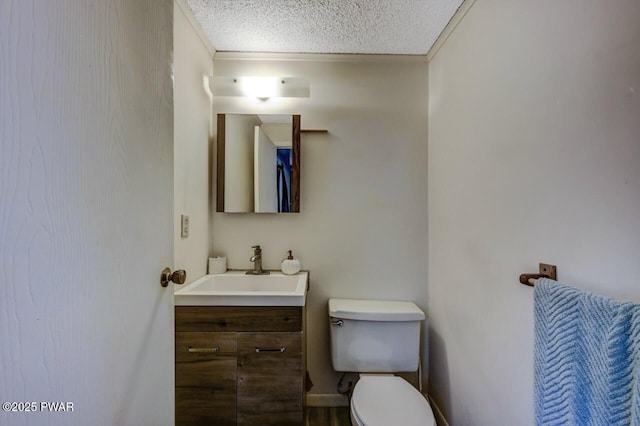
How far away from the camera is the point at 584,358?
24.5 inches

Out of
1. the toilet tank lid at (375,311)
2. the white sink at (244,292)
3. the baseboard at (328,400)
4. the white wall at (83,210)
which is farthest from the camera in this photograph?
the baseboard at (328,400)

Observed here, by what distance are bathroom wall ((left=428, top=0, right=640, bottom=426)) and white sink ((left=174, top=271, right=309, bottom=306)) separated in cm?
80

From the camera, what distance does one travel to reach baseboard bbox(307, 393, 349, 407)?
1.79m

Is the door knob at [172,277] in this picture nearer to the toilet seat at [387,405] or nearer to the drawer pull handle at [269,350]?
the drawer pull handle at [269,350]

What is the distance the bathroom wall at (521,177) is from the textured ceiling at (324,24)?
173 mm

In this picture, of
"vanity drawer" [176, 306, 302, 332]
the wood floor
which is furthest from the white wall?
the wood floor

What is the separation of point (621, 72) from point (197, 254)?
177 centimetres

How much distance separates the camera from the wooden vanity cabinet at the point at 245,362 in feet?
4.27

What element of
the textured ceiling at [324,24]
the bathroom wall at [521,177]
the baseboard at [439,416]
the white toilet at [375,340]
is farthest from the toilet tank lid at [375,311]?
the textured ceiling at [324,24]

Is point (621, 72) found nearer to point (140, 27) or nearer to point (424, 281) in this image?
point (140, 27)

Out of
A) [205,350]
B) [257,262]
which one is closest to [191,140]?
[257,262]

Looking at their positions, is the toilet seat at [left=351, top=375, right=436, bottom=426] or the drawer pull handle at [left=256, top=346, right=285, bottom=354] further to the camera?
the drawer pull handle at [left=256, top=346, right=285, bottom=354]

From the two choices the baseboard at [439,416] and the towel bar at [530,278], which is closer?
the towel bar at [530,278]

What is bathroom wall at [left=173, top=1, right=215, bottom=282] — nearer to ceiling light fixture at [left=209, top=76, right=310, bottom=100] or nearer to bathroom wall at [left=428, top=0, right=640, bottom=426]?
ceiling light fixture at [left=209, top=76, right=310, bottom=100]
